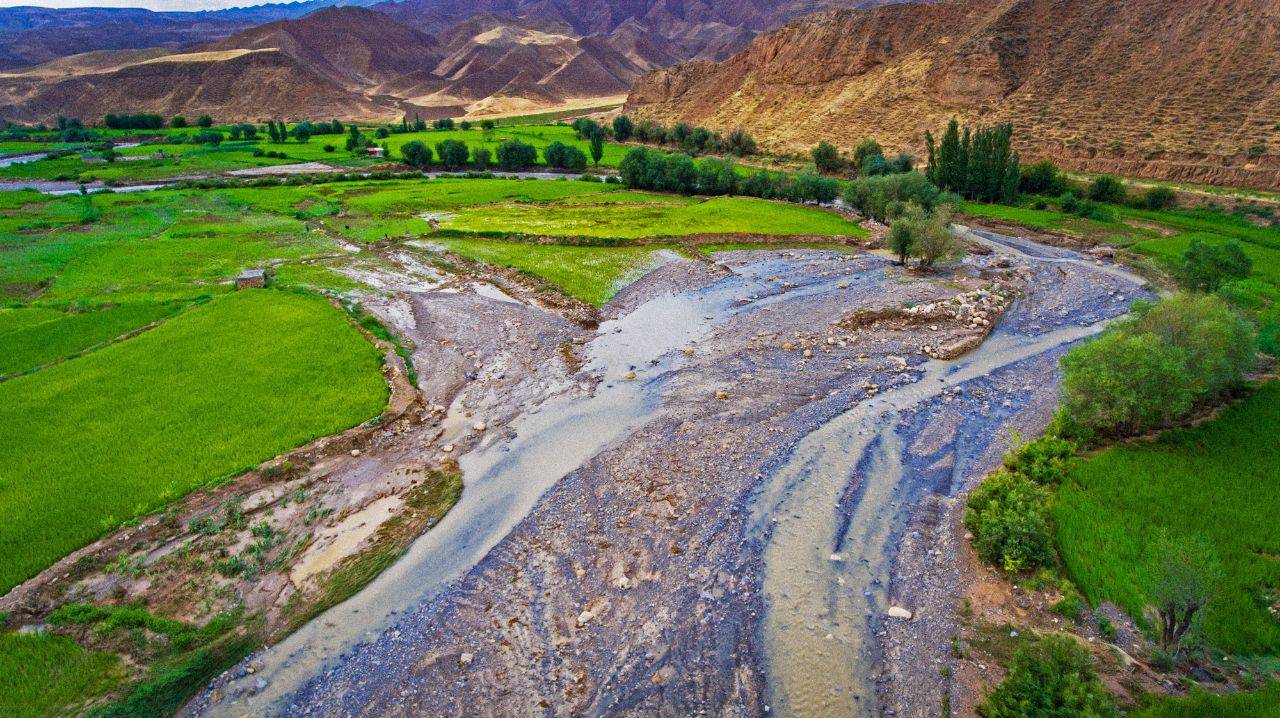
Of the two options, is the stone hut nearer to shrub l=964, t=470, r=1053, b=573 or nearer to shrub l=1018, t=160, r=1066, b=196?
shrub l=964, t=470, r=1053, b=573

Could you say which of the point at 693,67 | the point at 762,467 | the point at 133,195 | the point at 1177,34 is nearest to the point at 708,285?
the point at 762,467

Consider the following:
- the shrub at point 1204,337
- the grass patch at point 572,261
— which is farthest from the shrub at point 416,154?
the shrub at point 1204,337

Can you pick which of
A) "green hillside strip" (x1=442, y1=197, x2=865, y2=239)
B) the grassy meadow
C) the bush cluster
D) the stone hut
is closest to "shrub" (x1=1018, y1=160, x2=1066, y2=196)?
the grassy meadow

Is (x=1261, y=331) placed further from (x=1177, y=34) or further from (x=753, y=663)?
(x=1177, y=34)

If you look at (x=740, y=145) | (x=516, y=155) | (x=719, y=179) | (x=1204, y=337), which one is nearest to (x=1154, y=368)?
(x=1204, y=337)

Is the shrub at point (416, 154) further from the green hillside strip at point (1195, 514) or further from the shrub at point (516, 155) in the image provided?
the green hillside strip at point (1195, 514)

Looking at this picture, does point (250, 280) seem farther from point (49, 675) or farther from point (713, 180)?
point (713, 180)

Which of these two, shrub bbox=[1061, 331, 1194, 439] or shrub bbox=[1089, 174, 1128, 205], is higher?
shrub bbox=[1089, 174, 1128, 205]
